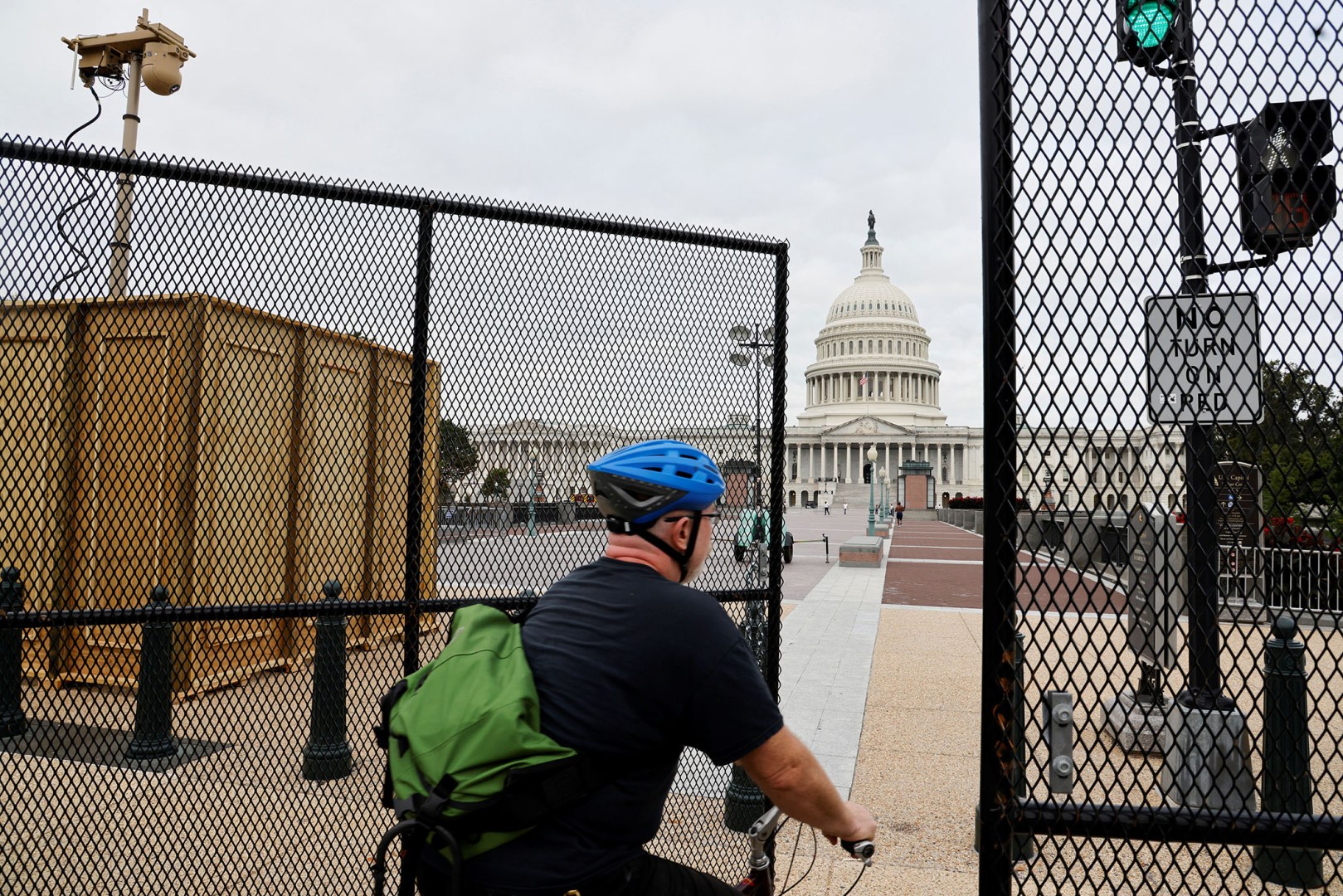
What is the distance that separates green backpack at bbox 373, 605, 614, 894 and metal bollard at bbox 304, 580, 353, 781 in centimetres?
349

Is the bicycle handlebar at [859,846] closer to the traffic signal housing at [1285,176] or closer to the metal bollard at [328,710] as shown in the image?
the traffic signal housing at [1285,176]

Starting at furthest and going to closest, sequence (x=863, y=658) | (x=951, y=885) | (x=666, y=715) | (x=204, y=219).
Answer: (x=863, y=658)
(x=951, y=885)
(x=204, y=219)
(x=666, y=715)

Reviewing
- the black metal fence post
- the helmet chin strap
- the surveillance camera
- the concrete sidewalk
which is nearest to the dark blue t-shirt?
the helmet chin strap

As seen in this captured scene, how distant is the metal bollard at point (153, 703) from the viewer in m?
5.02

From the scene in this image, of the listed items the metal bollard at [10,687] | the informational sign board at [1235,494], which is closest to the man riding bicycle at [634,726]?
the informational sign board at [1235,494]

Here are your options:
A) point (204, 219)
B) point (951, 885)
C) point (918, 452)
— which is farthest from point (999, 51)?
point (918, 452)

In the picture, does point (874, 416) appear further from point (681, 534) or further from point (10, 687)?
point (681, 534)

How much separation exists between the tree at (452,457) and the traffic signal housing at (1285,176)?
295 cm

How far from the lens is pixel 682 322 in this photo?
402cm

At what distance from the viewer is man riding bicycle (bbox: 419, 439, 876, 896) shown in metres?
1.93

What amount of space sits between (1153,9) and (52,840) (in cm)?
720

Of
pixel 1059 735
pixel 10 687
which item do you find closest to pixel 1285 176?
pixel 1059 735

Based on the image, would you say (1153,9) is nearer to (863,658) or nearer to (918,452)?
(863,658)

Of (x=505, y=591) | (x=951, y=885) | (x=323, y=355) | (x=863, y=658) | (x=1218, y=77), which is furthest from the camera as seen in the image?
(x=863, y=658)
